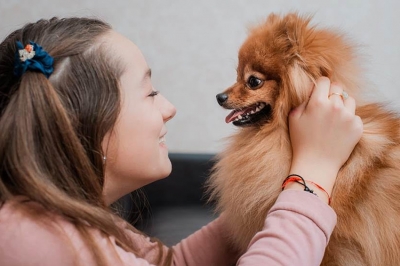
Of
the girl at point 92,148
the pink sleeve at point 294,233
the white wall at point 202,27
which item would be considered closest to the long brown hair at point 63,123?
the girl at point 92,148

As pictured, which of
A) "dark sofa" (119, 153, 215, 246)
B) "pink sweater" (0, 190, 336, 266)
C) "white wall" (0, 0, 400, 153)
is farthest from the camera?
"white wall" (0, 0, 400, 153)

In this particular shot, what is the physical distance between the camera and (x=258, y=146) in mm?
877

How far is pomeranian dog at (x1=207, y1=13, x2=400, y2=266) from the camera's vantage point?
2.54 ft

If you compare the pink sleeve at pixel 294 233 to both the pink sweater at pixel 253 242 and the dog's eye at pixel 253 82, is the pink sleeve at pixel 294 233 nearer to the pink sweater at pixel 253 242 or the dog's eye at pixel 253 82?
the pink sweater at pixel 253 242

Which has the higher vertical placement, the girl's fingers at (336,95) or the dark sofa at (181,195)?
the girl's fingers at (336,95)

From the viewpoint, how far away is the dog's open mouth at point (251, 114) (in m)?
0.89

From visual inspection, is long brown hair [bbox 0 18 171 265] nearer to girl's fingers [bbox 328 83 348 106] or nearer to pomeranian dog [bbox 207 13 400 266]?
pomeranian dog [bbox 207 13 400 266]

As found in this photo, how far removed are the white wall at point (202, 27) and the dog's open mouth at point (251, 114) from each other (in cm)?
92

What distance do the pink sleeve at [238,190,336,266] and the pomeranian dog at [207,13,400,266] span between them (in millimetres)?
86

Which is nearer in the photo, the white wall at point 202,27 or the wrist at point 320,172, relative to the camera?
the wrist at point 320,172

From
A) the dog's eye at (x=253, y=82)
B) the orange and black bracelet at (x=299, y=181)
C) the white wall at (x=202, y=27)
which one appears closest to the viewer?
the orange and black bracelet at (x=299, y=181)

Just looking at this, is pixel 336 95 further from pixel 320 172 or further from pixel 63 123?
pixel 63 123

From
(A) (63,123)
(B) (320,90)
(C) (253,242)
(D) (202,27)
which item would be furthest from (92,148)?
(D) (202,27)

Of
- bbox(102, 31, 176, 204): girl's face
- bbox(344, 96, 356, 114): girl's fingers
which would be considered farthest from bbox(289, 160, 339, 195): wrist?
bbox(102, 31, 176, 204): girl's face
